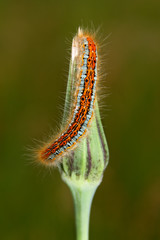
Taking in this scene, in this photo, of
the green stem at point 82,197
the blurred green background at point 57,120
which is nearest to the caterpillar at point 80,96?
the green stem at point 82,197

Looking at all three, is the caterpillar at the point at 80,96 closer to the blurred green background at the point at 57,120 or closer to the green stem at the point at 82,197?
the green stem at the point at 82,197

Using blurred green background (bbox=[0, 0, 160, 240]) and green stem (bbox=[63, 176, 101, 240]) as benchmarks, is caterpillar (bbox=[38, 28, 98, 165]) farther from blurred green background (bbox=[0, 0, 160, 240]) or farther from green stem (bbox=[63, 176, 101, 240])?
blurred green background (bbox=[0, 0, 160, 240])

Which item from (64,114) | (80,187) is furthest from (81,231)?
(64,114)

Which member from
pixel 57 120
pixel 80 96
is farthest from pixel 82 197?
pixel 57 120

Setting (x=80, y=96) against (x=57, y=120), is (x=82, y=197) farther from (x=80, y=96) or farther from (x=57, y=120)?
(x=57, y=120)

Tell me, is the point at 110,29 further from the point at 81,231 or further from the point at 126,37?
the point at 81,231
